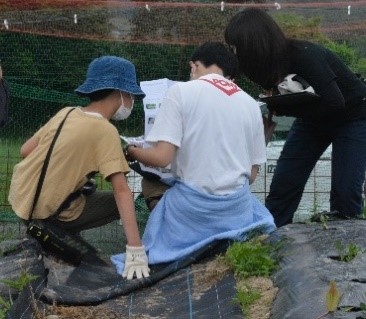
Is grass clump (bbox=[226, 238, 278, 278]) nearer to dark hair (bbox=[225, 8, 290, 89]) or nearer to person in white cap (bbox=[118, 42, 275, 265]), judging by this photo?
person in white cap (bbox=[118, 42, 275, 265])

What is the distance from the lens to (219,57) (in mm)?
4516

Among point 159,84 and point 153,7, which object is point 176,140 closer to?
point 159,84

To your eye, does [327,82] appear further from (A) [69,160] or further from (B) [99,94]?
(A) [69,160]

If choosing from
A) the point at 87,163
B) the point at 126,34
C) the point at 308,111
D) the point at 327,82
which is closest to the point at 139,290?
the point at 87,163

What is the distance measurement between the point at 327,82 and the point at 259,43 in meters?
0.45

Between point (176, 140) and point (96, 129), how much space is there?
0.42 metres

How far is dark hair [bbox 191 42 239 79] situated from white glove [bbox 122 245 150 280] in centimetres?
112

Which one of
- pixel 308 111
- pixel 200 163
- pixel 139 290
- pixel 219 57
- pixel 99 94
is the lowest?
pixel 139 290

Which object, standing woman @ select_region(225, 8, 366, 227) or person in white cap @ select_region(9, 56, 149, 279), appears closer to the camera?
person in white cap @ select_region(9, 56, 149, 279)

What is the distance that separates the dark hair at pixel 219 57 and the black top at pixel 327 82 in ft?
1.20

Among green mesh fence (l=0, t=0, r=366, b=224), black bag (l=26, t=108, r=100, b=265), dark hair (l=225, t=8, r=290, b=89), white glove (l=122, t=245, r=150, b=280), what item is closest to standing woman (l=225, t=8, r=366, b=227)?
dark hair (l=225, t=8, r=290, b=89)

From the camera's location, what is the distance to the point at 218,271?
3.98m

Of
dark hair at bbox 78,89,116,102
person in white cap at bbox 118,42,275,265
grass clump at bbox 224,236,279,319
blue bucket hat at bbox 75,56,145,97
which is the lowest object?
grass clump at bbox 224,236,279,319

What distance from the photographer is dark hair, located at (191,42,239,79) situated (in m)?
4.52
